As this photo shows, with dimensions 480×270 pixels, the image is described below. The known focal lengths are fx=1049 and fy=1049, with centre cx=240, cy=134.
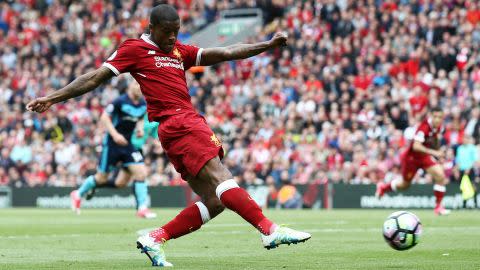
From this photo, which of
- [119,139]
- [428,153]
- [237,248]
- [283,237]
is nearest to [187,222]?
[283,237]

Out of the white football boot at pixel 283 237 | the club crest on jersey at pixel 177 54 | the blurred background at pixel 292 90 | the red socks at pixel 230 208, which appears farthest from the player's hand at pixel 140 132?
the white football boot at pixel 283 237

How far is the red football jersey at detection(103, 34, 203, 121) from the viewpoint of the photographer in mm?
9984

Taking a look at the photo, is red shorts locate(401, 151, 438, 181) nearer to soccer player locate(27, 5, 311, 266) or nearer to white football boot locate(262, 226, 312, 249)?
soccer player locate(27, 5, 311, 266)

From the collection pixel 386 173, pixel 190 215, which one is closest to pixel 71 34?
pixel 386 173

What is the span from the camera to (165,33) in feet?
32.5

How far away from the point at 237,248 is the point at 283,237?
3135mm

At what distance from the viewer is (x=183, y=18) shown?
37.4 metres

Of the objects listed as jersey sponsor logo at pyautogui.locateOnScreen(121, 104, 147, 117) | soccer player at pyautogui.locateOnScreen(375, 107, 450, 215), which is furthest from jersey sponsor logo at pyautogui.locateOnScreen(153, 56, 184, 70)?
soccer player at pyautogui.locateOnScreen(375, 107, 450, 215)

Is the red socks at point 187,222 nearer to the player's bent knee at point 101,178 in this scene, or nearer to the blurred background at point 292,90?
the player's bent knee at point 101,178

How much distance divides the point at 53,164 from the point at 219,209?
2329 centimetres

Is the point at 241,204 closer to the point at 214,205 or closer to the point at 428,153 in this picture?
the point at 214,205

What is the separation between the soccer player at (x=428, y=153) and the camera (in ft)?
67.8

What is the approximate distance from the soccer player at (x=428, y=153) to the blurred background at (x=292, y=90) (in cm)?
400

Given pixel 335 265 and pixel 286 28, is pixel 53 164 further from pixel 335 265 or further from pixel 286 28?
pixel 335 265
